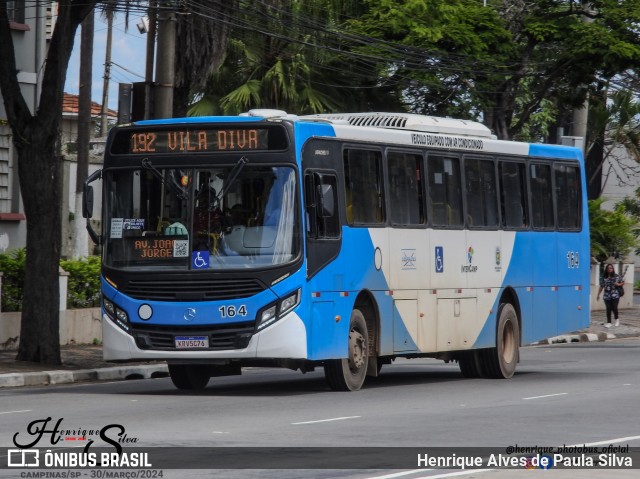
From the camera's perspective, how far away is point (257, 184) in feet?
55.4

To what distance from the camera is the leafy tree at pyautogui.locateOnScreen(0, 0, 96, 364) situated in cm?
2078

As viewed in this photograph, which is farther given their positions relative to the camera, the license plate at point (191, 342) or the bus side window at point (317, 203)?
the bus side window at point (317, 203)

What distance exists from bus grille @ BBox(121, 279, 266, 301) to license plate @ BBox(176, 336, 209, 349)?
0.45 m

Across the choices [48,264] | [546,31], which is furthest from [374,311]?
[546,31]

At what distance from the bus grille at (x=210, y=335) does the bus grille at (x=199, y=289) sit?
335 millimetres

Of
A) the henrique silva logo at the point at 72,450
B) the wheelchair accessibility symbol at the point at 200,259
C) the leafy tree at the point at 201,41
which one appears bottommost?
the henrique silva logo at the point at 72,450

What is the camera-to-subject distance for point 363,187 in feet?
60.0

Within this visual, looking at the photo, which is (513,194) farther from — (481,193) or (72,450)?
(72,450)

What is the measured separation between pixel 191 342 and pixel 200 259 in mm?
955

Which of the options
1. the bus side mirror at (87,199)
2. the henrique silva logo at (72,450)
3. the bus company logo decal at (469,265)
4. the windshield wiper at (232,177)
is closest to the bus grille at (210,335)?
the windshield wiper at (232,177)

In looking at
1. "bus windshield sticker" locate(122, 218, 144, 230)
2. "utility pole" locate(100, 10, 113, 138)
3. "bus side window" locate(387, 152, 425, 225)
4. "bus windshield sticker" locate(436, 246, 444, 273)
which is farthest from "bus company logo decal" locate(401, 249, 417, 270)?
"utility pole" locate(100, 10, 113, 138)

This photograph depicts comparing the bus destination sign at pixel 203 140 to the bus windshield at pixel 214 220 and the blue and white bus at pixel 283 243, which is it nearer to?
the blue and white bus at pixel 283 243

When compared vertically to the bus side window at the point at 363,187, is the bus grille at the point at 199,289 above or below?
below

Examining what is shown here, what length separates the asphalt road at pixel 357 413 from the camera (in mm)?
Result: 12016
